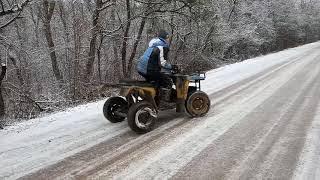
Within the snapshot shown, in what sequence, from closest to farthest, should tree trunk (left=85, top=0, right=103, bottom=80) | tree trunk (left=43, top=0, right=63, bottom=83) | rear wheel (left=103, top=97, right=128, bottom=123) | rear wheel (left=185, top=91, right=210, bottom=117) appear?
rear wheel (left=103, top=97, right=128, bottom=123), rear wheel (left=185, top=91, right=210, bottom=117), tree trunk (left=85, top=0, right=103, bottom=80), tree trunk (left=43, top=0, right=63, bottom=83)

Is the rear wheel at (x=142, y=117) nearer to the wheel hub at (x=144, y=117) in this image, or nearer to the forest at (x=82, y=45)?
the wheel hub at (x=144, y=117)

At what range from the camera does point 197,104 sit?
8734mm

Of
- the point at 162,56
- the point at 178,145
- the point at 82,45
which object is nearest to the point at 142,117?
the point at 178,145

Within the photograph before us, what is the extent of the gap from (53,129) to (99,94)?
15.0 ft

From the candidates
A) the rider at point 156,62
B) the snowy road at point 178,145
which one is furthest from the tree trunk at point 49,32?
the rider at point 156,62

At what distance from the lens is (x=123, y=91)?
7.86 meters

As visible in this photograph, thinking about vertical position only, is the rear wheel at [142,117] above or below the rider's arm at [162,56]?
below

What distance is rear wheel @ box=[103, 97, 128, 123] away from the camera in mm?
8289

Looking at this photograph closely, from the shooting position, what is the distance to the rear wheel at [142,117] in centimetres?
731

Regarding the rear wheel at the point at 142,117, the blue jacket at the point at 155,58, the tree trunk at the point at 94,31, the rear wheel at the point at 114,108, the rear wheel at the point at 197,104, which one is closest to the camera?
the rear wheel at the point at 142,117

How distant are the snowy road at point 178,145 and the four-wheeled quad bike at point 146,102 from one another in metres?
0.22

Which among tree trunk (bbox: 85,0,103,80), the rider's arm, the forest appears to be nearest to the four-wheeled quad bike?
the rider's arm

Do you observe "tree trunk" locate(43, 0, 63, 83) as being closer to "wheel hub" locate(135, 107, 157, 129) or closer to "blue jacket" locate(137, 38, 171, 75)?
"blue jacket" locate(137, 38, 171, 75)

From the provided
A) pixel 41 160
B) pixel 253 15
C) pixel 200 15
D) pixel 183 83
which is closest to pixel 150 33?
pixel 200 15
